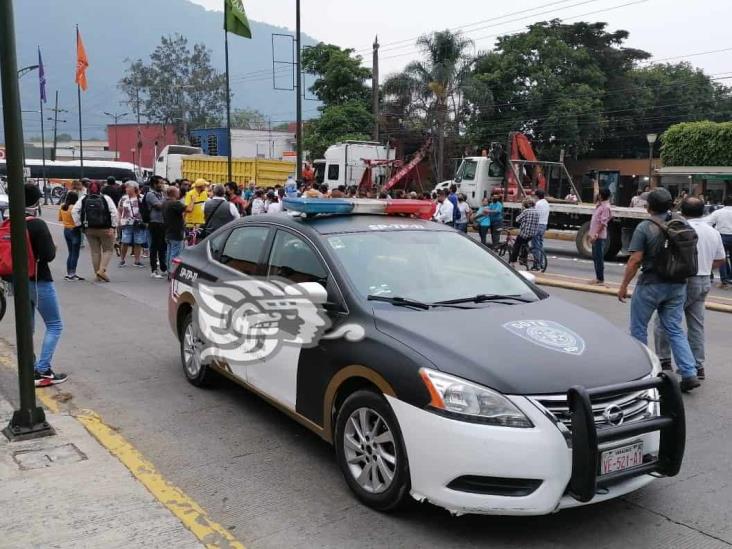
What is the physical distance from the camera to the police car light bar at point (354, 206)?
486 centimetres

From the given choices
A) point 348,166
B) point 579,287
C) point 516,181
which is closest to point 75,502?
point 579,287

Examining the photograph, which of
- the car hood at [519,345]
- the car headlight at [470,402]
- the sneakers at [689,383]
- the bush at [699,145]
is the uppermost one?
the bush at [699,145]

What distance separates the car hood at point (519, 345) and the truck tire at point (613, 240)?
13713mm

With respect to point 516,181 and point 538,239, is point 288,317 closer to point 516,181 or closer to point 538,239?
point 538,239

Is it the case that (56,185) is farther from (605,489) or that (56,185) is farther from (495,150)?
(605,489)

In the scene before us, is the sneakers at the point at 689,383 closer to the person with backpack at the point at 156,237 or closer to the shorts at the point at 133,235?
the person with backpack at the point at 156,237

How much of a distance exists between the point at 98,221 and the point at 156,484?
873cm

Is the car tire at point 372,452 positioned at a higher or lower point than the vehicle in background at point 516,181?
lower

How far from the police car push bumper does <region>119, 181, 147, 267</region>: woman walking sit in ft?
38.9

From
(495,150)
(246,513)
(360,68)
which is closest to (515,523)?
(246,513)

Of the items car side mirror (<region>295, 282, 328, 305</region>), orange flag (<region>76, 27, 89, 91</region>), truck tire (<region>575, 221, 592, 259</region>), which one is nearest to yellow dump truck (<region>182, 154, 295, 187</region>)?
orange flag (<region>76, 27, 89, 91</region>)

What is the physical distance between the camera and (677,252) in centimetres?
564

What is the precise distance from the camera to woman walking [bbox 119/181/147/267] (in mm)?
14109

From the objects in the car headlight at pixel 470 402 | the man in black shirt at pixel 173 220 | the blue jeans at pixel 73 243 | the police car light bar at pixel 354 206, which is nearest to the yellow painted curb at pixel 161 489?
the car headlight at pixel 470 402
